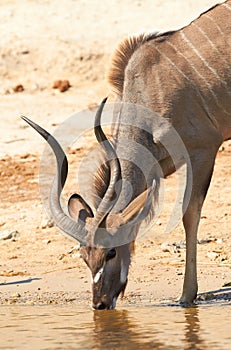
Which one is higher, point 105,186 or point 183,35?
point 183,35

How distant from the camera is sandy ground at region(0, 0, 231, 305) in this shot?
7.11 m

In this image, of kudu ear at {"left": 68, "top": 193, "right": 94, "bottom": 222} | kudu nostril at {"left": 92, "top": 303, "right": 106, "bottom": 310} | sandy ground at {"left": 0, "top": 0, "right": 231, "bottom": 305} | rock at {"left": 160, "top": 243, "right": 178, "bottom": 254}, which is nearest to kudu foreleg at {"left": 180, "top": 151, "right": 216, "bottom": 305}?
sandy ground at {"left": 0, "top": 0, "right": 231, "bottom": 305}

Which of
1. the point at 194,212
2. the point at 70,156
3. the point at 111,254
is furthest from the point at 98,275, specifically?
the point at 70,156

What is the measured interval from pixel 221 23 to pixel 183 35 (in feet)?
1.02

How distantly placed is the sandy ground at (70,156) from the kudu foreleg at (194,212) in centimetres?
15

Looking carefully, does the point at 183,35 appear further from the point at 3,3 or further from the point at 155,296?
the point at 3,3

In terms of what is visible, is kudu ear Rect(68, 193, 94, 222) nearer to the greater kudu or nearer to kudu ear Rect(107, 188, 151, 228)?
the greater kudu

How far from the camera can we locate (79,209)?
641 cm

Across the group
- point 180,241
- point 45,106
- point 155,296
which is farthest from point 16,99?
point 155,296

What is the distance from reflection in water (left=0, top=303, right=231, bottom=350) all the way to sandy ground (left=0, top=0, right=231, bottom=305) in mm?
354

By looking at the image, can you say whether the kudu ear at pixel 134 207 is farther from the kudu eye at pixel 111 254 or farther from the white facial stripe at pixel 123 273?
the white facial stripe at pixel 123 273

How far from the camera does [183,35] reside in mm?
7195

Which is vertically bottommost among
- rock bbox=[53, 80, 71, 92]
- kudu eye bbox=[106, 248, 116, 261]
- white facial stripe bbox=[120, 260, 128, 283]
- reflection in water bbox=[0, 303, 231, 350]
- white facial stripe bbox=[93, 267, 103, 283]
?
reflection in water bbox=[0, 303, 231, 350]

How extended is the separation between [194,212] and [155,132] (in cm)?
62
